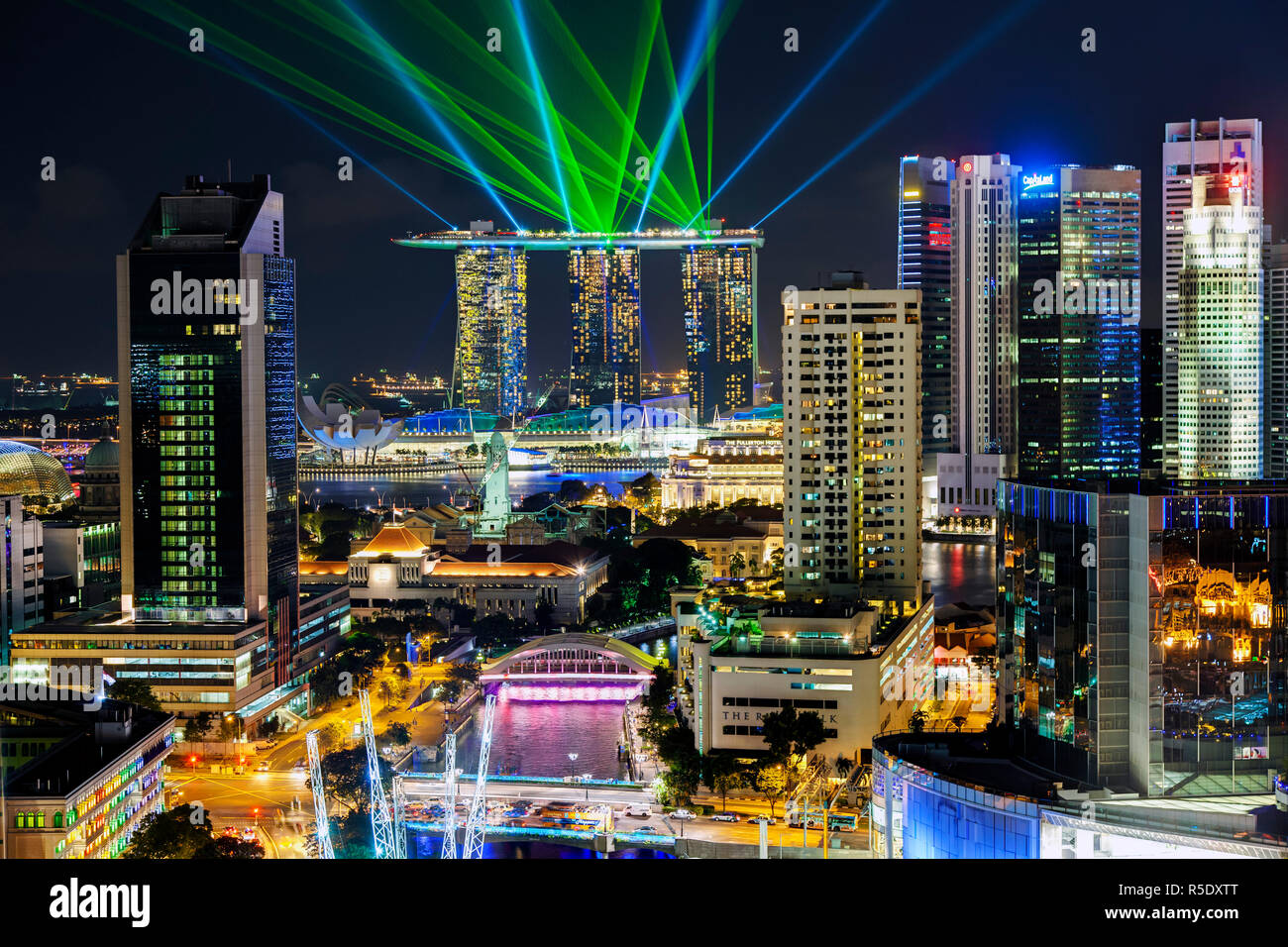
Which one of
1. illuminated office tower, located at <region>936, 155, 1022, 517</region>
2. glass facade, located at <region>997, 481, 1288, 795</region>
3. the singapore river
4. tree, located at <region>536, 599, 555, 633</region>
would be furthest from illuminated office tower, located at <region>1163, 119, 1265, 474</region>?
glass facade, located at <region>997, 481, 1288, 795</region>

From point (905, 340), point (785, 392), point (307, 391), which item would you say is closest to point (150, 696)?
point (785, 392)

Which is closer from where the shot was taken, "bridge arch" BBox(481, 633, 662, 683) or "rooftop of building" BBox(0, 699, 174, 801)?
"rooftop of building" BBox(0, 699, 174, 801)

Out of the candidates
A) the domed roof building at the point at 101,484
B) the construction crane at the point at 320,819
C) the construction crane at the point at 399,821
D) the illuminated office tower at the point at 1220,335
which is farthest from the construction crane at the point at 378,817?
the illuminated office tower at the point at 1220,335

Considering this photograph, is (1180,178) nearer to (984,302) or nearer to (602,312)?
(984,302)

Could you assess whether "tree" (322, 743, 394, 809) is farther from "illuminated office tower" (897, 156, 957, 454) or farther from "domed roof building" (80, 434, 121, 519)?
"illuminated office tower" (897, 156, 957, 454)

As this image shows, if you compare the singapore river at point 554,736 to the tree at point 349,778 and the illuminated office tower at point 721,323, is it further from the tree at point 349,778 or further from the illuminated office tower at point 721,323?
the illuminated office tower at point 721,323
